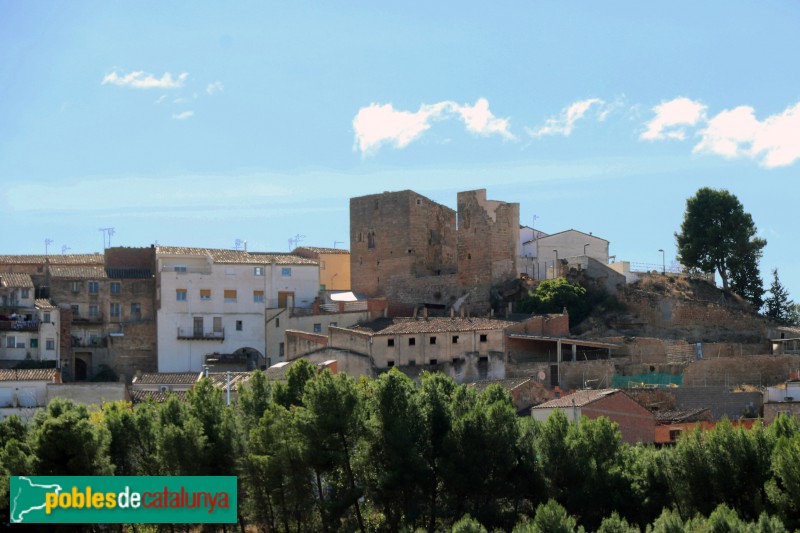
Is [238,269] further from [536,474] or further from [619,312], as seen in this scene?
[536,474]

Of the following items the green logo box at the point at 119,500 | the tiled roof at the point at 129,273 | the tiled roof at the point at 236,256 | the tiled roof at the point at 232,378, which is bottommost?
the green logo box at the point at 119,500

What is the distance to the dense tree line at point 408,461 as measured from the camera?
40.3 meters

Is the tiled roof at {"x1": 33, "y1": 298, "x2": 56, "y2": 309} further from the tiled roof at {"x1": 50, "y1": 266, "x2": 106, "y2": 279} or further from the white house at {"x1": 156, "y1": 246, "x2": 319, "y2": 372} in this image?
the white house at {"x1": 156, "y1": 246, "x2": 319, "y2": 372}

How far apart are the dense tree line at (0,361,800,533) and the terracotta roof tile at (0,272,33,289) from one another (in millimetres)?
22044

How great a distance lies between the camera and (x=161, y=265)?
66.6 m

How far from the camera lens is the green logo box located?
36.1 metres

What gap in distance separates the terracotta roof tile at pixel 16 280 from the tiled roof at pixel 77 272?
1.28 metres

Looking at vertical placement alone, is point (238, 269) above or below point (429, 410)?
above

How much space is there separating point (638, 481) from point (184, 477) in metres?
12.3

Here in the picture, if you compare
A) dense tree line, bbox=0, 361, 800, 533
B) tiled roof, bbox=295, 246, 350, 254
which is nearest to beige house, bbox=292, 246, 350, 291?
tiled roof, bbox=295, 246, 350, 254

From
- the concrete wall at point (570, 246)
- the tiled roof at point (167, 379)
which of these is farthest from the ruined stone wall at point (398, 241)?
the tiled roof at point (167, 379)

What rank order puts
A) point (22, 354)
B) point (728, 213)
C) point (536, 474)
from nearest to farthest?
1. point (536, 474)
2. point (22, 354)
3. point (728, 213)

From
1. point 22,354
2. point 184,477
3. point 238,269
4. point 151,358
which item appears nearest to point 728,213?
point 238,269

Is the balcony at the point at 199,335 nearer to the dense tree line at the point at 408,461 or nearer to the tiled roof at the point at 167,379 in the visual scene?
the tiled roof at the point at 167,379
